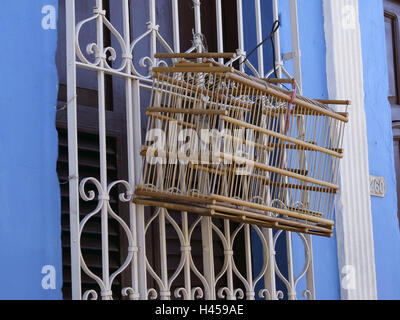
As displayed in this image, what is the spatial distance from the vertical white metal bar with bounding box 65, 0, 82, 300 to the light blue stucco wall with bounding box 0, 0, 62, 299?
0.22 feet

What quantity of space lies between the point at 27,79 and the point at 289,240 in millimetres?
1180

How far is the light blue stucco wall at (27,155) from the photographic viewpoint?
221 cm

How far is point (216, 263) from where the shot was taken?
9.74 ft

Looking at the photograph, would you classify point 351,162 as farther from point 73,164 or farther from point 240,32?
point 73,164

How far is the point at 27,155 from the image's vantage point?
227cm

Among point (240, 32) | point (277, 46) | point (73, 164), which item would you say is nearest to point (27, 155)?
point (73, 164)

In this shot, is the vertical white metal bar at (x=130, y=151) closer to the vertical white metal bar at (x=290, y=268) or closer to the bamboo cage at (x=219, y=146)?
the bamboo cage at (x=219, y=146)

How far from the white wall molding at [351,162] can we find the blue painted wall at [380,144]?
120 mm

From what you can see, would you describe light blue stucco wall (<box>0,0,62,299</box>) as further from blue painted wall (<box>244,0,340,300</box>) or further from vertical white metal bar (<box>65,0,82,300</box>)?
blue painted wall (<box>244,0,340,300</box>)

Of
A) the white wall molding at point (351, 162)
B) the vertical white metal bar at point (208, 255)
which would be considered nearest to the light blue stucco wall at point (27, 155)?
the vertical white metal bar at point (208, 255)

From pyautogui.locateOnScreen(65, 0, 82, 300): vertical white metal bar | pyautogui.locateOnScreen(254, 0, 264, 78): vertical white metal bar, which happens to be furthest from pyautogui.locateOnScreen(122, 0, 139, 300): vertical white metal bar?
pyautogui.locateOnScreen(254, 0, 264, 78): vertical white metal bar

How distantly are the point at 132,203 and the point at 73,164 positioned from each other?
0.24 meters

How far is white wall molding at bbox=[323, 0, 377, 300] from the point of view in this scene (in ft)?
10.8
